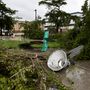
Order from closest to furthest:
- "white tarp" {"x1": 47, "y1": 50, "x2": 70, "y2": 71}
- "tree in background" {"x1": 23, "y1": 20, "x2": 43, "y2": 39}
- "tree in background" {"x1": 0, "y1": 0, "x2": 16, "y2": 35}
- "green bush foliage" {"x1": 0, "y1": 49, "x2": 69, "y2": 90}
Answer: "green bush foliage" {"x1": 0, "y1": 49, "x2": 69, "y2": 90} → "white tarp" {"x1": 47, "y1": 50, "x2": 70, "y2": 71} → "tree in background" {"x1": 23, "y1": 20, "x2": 43, "y2": 39} → "tree in background" {"x1": 0, "y1": 0, "x2": 16, "y2": 35}

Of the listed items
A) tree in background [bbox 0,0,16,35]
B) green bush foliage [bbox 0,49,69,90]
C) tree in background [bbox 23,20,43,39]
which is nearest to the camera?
green bush foliage [bbox 0,49,69,90]

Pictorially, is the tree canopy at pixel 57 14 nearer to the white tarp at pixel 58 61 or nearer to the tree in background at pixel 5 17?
the tree in background at pixel 5 17

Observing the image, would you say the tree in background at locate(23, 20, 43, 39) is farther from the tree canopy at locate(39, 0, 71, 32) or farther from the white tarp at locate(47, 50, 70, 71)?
the white tarp at locate(47, 50, 70, 71)

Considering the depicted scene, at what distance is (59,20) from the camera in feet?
132

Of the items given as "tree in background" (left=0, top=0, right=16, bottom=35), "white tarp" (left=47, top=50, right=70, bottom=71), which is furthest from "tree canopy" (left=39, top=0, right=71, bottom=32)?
"white tarp" (left=47, top=50, right=70, bottom=71)

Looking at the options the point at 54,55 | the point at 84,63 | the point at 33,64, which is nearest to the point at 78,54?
the point at 84,63

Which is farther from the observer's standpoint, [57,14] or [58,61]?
[57,14]

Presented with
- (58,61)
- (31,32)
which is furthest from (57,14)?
(58,61)

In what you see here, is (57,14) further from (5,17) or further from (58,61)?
(58,61)

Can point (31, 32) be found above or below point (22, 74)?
below

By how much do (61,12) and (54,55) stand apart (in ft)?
108

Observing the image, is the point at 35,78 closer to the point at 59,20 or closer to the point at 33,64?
the point at 33,64

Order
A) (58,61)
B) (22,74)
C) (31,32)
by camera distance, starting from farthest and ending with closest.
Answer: (31,32) → (58,61) → (22,74)

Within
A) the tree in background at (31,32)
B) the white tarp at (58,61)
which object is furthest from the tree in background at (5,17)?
the white tarp at (58,61)
